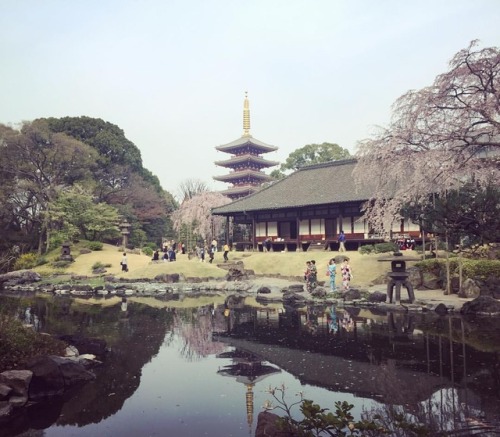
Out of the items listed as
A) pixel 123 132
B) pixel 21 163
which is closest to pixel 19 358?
pixel 21 163

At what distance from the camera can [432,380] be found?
27.2 ft

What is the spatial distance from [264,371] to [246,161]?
56938 mm

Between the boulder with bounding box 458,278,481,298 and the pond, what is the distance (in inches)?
153

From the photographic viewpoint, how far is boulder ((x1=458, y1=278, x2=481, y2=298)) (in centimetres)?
1831

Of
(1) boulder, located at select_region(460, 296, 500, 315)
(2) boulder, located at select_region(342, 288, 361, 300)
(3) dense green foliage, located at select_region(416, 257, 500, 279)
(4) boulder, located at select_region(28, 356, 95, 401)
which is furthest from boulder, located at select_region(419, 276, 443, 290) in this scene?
(4) boulder, located at select_region(28, 356, 95, 401)

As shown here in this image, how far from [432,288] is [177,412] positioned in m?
17.7

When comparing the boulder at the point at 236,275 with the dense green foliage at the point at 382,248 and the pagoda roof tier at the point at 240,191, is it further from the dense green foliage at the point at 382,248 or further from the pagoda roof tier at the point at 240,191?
the pagoda roof tier at the point at 240,191

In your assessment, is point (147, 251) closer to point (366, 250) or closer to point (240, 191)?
point (240, 191)

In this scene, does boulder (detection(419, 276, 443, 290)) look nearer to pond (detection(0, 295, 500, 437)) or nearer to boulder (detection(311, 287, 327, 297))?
boulder (detection(311, 287, 327, 297))

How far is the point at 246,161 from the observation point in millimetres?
65000

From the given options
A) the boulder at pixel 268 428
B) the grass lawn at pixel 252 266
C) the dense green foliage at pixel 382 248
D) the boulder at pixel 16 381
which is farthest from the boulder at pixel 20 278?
the boulder at pixel 268 428

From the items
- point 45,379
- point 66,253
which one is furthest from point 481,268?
point 66,253

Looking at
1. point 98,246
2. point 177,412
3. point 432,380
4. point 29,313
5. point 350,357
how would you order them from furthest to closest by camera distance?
point 98,246 → point 29,313 → point 350,357 → point 432,380 → point 177,412

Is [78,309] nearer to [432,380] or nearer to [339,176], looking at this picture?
[432,380]
